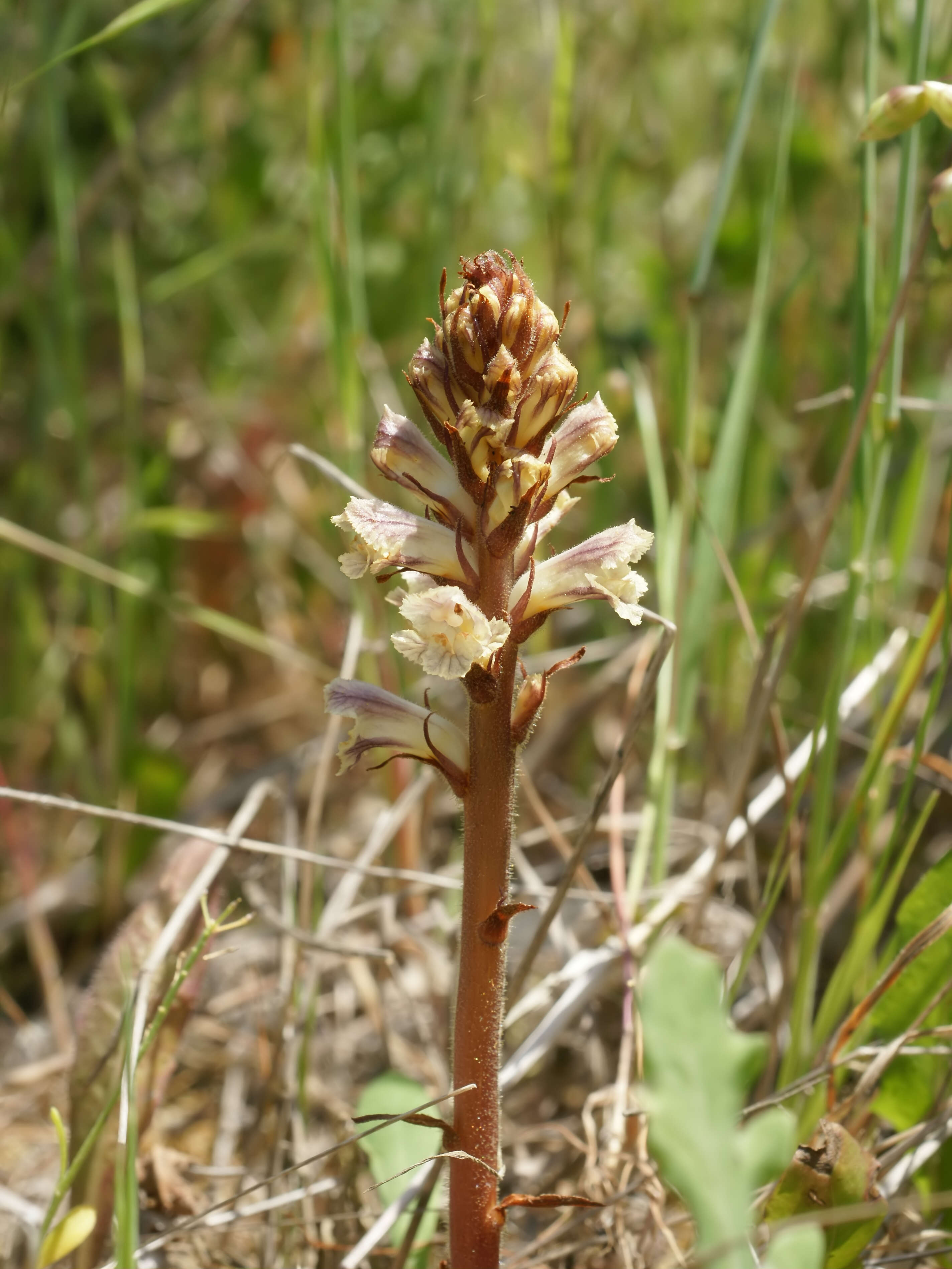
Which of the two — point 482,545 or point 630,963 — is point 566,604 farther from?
point 630,963

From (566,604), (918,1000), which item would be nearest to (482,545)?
(566,604)

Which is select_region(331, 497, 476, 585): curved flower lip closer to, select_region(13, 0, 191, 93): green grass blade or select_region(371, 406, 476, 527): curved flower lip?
select_region(371, 406, 476, 527): curved flower lip

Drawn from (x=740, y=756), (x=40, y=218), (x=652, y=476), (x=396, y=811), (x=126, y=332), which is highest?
(x=40, y=218)

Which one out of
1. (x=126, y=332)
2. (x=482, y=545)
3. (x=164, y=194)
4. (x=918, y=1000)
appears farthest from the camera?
(x=164, y=194)

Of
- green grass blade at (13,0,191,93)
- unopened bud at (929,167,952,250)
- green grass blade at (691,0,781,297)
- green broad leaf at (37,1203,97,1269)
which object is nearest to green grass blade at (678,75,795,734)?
green grass blade at (691,0,781,297)

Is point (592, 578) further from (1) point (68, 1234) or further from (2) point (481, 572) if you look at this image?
(1) point (68, 1234)

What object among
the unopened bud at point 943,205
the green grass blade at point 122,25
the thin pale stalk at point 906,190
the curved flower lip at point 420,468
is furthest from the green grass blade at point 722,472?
the green grass blade at point 122,25

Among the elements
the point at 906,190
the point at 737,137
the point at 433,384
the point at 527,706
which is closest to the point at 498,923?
the point at 527,706
